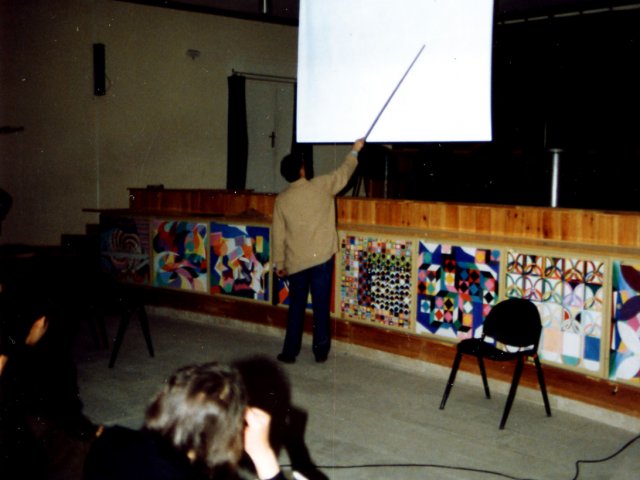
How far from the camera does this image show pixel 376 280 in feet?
17.8

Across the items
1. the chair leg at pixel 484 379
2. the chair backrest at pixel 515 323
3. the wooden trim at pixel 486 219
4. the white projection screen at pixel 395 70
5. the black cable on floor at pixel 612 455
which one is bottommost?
the black cable on floor at pixel 612 455

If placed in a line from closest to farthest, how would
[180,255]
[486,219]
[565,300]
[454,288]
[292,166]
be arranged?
[565,300]
[454,288]
[486,219]
[292,166]
[180,255]

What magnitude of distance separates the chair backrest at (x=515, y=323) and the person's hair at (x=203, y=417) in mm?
2835

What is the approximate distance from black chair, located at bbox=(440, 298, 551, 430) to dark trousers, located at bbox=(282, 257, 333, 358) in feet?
4.19

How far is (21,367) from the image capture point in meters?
2.71

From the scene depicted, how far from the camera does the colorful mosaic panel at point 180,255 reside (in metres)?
6.67

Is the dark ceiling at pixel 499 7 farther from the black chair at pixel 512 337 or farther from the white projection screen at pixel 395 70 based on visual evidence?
the black chair at pixel 512 337

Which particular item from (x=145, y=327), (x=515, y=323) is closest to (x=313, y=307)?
(x=145, y=327)

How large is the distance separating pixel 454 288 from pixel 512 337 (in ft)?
2.48

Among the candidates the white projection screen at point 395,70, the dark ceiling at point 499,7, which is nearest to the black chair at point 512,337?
the white projection screen at point 395,70

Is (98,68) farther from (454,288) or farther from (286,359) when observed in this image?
(454,288)

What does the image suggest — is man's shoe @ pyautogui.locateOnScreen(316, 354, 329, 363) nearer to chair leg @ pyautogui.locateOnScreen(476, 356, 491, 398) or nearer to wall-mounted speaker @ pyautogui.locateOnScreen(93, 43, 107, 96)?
chair leg @ pyautogui.locateOnScreen(476, 356, 491, 398)

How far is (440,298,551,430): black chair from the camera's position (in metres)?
4.14

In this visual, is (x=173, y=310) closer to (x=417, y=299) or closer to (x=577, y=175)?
(x=417, y=299)
